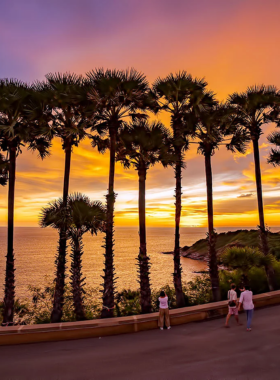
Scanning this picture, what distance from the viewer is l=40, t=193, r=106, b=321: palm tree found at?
1551 cm

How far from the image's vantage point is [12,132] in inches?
612

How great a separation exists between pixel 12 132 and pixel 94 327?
10621mm

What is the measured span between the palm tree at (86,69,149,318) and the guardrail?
167 inches

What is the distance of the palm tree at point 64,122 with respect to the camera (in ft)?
52.4

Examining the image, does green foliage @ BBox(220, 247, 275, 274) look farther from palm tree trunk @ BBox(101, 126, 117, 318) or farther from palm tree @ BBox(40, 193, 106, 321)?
palm tree @ BBox(40, 193, 106, 321)

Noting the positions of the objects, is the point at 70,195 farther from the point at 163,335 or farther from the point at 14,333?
the point at 163,335

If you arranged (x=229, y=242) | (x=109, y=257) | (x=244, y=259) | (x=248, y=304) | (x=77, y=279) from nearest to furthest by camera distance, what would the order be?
(x=248, y=304) → (x=109, y=257) → (x=77, y=279) → (x=244, y=259) → (x=229, y=242)

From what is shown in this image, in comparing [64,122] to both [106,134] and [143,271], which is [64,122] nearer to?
[106,134]

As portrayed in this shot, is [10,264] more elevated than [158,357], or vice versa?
[10,264]

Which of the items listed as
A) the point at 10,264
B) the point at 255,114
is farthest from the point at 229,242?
the point at 10,264

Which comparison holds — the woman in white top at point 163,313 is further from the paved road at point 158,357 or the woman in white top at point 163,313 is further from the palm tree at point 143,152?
the palm tree at point 143,152

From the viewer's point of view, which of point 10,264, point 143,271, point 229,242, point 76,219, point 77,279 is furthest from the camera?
point 229,242

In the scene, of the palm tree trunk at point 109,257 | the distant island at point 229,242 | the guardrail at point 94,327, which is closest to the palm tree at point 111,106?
the palm tree trunk at point 109,257

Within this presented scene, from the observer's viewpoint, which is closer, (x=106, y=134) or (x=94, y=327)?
(x=94, y=327)
